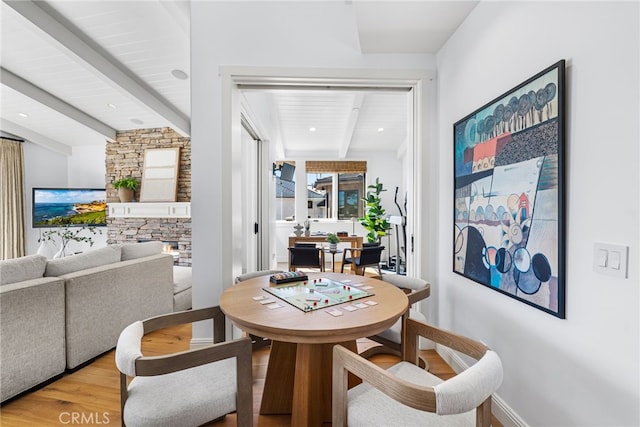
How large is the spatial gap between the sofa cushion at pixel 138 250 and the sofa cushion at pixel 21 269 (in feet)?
2.26

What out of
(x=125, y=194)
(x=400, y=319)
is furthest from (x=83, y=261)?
(x=125, y=194)

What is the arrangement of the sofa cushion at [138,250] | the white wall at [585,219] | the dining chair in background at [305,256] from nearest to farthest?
the white wall at [585,219]
the sofa cushion at [138,250]
the dining chair in background at [305,256]

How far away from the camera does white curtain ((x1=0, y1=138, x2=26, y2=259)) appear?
5.71m

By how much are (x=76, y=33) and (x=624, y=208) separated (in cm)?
476

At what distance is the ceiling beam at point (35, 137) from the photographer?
5449 mm

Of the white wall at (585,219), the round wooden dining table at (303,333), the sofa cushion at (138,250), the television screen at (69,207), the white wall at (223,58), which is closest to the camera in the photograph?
the white wall at (585,219)

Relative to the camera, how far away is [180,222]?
19.3 feet

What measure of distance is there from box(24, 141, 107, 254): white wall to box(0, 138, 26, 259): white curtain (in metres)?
0.13

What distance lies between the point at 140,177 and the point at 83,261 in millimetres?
4169

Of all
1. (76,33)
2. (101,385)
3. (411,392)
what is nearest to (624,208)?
(411,392)

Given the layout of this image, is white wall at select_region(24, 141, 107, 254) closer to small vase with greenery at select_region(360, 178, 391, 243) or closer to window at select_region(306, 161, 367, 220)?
window at select_region(306, 161, 367, 220)

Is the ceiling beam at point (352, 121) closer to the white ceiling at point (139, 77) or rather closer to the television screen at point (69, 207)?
the white ceiling at point (139, 77)

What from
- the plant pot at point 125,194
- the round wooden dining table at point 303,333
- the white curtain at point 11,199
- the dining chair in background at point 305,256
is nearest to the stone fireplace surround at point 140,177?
the plant pot at point 125,194

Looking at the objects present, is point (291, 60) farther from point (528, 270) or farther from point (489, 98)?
point (528, 270)
